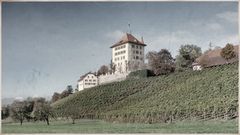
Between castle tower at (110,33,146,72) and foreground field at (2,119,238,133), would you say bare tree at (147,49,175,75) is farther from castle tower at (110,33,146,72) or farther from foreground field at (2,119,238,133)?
foreground field at (2,119,238,133)

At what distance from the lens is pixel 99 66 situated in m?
6.96

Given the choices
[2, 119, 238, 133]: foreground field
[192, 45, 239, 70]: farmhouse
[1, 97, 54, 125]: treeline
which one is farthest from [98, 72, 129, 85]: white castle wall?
[192, 45, 239, 70]: farmhouse

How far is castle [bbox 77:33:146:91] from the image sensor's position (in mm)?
6844

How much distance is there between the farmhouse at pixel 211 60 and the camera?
22.1 ft

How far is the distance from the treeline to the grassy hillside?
0.40ft

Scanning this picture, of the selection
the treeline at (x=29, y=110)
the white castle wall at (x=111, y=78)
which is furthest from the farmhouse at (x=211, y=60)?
the treeline at (x=29, y=110)

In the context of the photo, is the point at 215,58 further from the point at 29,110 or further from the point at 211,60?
the point at 29,110

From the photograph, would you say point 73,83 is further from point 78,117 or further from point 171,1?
point 171,1

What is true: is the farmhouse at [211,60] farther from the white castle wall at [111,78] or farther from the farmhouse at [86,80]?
the farmhouse at [86,80]

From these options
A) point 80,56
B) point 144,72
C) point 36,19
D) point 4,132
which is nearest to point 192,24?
point 144,72

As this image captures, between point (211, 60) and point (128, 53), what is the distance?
3.03 ft

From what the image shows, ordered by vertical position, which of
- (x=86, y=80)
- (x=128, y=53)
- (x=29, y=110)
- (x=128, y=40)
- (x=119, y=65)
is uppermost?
(x=128, y=40)

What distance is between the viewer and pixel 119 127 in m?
6.89

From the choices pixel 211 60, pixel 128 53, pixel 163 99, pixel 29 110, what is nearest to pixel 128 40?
pixel 128 53
